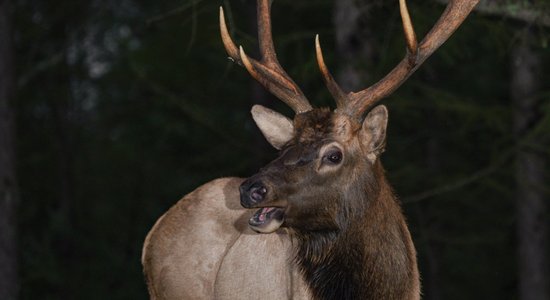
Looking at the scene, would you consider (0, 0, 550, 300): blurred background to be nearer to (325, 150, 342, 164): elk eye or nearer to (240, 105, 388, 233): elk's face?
(240, 105, 388, 233): elk's face

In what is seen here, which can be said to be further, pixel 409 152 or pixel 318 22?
pixel 409 152

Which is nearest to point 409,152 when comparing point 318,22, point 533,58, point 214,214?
point 318,22

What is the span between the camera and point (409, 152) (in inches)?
801

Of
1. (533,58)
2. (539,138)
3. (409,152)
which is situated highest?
(533,58)

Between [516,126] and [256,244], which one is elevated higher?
[256,244]

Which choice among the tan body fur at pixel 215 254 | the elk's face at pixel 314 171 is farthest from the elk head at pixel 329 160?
the tan body fur at pixel 215 254

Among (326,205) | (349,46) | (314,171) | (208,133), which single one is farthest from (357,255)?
(208,133)

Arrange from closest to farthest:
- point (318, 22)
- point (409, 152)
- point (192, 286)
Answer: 1. point (192, 286)
2. point (318, 22)
3. point (409, 152)

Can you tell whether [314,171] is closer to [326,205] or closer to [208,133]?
[326,205]

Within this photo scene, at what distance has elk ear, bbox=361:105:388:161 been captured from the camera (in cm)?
563

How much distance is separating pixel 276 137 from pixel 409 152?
47.9ft

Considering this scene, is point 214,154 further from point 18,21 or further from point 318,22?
point 18,21

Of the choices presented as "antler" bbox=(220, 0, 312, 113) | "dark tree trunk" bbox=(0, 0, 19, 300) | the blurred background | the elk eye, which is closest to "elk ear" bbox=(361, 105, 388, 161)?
the elk eye

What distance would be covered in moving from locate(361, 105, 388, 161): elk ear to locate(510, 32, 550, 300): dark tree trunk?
7164 millimetres
